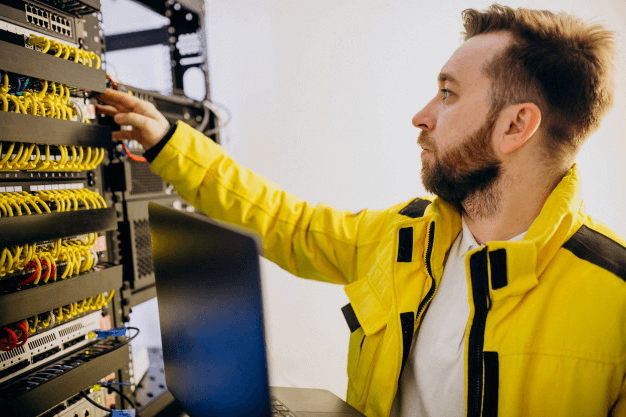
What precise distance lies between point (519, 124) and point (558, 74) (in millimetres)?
136

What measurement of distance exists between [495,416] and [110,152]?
947 millimetres

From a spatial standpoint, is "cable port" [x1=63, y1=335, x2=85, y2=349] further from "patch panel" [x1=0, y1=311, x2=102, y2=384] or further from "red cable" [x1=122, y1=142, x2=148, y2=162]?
"red cable" [x1=122, y1=142, x2=148, y2=162]

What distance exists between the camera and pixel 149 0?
1.15 metres

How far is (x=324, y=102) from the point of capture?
1.91m

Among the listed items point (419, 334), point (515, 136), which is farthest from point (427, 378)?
point (515, 136)

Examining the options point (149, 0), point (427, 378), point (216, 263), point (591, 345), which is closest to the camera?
point (216, 263)

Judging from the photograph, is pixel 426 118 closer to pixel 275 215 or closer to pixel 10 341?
pixel 275 215

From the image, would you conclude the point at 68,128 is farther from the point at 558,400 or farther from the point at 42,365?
the point at 558,400

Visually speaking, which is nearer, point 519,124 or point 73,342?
point 73,342

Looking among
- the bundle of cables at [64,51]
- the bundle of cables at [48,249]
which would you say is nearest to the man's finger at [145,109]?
the bundle of cables at [64,51]

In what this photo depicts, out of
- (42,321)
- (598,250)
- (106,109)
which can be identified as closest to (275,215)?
(106,109)

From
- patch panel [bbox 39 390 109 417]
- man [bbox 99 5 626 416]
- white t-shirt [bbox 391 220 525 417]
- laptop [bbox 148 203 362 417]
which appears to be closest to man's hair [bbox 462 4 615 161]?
man [bbox 99 5 626 416]

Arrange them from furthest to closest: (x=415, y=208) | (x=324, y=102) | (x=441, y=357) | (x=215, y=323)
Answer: (x=324, y=102) → (x=415, y=208) → (x=441, y=357) → (x=215, y=323)

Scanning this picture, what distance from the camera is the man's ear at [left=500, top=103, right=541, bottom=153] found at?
86 cm
